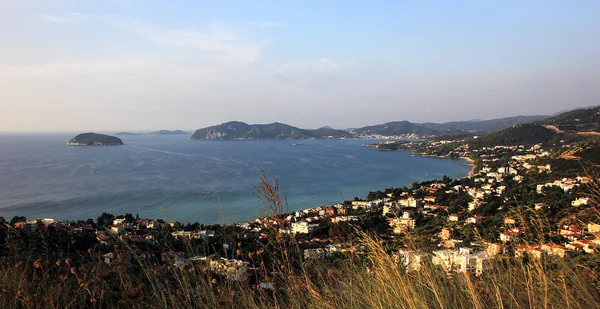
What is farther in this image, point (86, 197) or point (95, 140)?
point (95, 140)

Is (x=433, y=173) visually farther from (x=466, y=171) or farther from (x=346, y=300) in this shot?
(x=346, y=300)

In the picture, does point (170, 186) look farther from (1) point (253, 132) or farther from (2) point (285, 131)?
(2) point (285, 131)

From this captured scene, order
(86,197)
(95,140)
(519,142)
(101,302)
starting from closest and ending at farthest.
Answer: (101,302) → (86,197) → (519,142) → (95,140)

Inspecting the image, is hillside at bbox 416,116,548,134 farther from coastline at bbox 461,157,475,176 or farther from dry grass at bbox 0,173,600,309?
dry grass at bbox 0,173,600,309

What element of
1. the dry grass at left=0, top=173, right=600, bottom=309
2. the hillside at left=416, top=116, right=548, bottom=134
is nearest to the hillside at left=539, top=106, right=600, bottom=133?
the dry grass at left=0, top=173, right=600, bottom=309

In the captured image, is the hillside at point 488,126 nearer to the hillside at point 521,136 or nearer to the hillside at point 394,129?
the hillside at point 394,129

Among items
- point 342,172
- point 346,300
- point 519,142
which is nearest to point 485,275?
point 346,300
